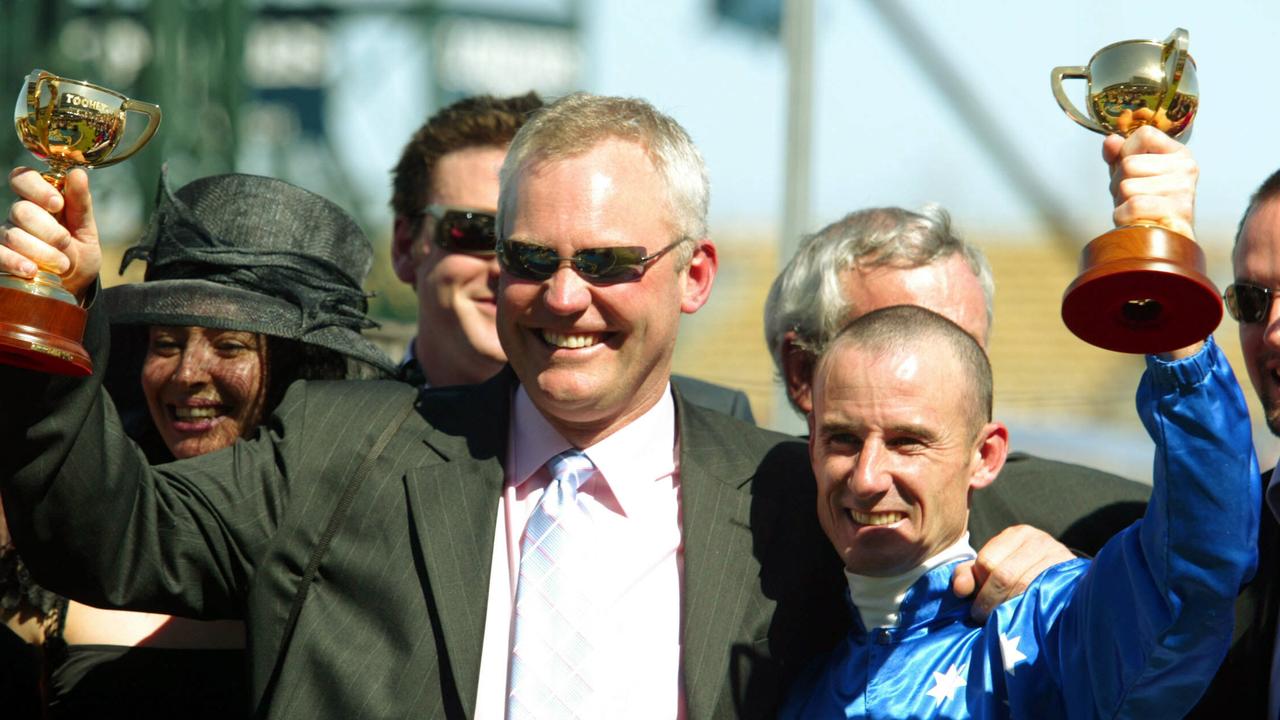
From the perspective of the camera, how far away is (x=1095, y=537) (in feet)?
11.0

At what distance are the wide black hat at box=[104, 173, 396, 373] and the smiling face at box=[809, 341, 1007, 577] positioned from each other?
1307 millimetres

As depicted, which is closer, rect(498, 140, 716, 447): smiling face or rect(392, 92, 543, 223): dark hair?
rect(498, 140, 716, 447): smiling face

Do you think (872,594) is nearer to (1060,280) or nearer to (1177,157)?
(1177,157)

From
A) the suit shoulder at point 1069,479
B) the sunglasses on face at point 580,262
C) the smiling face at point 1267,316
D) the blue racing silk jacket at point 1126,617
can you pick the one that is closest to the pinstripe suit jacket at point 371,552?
the blue racing silk jacket at point 1126,617

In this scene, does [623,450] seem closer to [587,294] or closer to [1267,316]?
[587,294]

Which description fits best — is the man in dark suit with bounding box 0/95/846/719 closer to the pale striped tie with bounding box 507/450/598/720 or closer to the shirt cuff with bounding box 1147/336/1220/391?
the pale striped tie with bounding box 507/450/598/720

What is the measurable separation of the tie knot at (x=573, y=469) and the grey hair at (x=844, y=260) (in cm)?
70

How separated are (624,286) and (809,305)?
0.71 m

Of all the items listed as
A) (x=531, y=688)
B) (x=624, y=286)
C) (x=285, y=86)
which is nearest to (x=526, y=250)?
(x=624, y=286)

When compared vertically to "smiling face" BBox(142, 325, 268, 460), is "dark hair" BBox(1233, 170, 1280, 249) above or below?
above

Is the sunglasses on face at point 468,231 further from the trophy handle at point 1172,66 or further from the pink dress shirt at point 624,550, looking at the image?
the trophy handle at point 1172,66

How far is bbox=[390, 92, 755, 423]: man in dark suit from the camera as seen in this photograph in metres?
4.19

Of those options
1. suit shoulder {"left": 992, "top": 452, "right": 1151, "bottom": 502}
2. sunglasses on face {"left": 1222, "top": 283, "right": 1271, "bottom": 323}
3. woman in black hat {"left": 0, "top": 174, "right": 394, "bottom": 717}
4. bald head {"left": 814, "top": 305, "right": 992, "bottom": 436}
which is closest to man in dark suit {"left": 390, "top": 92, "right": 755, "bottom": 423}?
woman in black hat {"left": 0, "top": 174, "right": 394, "bottom": 717}

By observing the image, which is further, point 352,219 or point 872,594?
point 352,219
